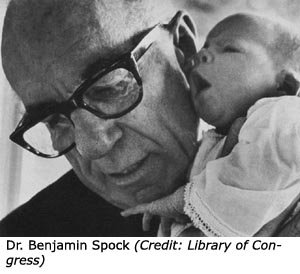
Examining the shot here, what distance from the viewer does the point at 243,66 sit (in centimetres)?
105

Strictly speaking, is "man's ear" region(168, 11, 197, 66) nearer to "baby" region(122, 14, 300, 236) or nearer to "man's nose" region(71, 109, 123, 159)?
"baby" region(122, 14, 300, 236)

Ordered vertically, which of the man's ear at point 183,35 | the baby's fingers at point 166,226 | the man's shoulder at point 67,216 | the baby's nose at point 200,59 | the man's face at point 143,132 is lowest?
the baby's fingers at point 166,226

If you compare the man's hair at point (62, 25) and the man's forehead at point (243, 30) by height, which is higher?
the man's hair at point (62, 25)

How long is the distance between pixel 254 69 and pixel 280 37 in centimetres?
7

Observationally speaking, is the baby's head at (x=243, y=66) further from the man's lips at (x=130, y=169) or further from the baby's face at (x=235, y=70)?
the man's lips at (x=130, y=169)

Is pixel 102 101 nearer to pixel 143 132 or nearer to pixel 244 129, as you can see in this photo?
pixel 143 132

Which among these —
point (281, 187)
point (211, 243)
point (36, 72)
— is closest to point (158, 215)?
point (211, 243)

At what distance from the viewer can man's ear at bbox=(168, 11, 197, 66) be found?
Result: 1077mm

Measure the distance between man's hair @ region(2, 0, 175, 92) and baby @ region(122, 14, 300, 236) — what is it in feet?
0.42

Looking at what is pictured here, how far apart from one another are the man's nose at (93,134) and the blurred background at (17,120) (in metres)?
0.06

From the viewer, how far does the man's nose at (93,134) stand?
106cm

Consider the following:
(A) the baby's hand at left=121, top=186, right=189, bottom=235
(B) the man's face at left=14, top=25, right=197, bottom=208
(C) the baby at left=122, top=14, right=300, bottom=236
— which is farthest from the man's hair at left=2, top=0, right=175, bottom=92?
(A) the baby's hand at left=121, top=186, right=189, bottom=235

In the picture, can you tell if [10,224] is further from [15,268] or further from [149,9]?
[149,9]

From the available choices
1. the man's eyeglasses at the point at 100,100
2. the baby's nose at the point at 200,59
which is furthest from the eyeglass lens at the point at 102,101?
the baby's nose at the point at 200,59
